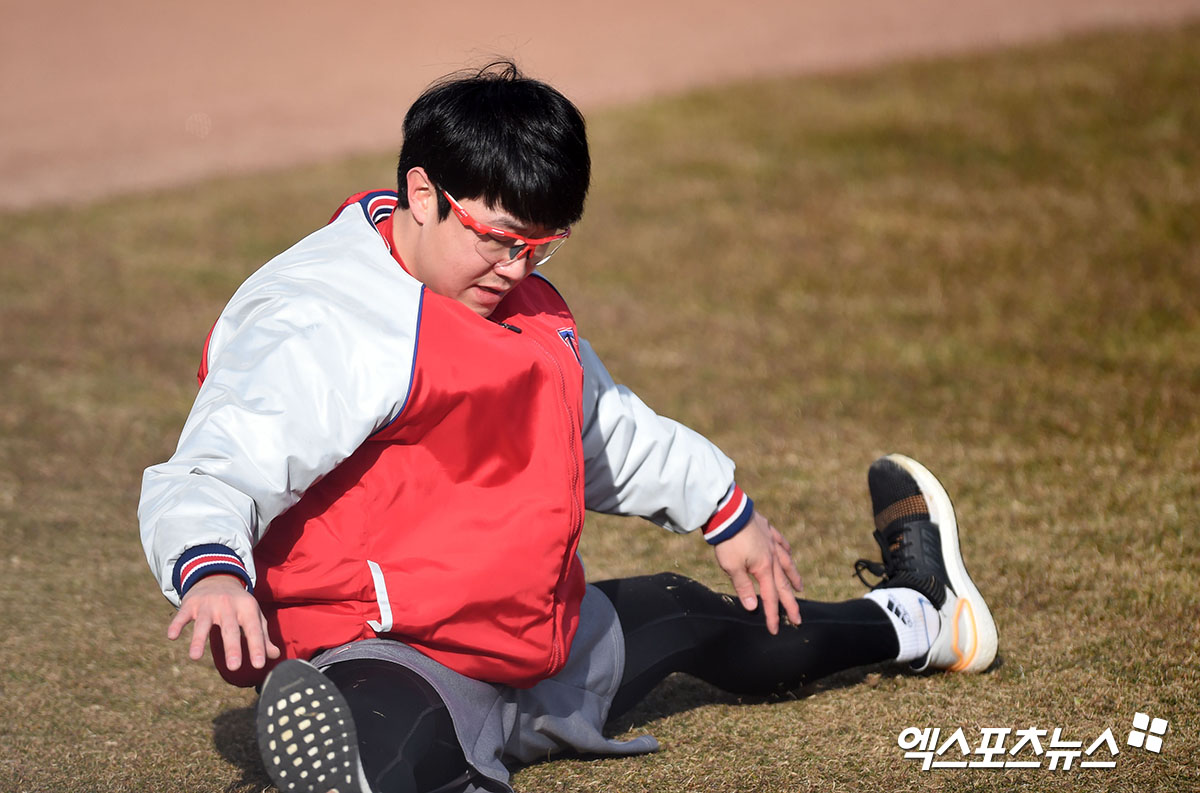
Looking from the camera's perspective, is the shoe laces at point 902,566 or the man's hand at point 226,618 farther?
the shoe laces at point 902,566

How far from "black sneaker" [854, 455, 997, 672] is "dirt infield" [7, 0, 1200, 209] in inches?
196

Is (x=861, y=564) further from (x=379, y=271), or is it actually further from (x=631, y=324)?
(x=631, y=324)

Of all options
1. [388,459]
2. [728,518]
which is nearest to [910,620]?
[728,518]

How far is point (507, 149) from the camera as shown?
1.58 metres

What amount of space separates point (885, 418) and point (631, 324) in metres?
1.24

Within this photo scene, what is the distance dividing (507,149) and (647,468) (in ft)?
1.85

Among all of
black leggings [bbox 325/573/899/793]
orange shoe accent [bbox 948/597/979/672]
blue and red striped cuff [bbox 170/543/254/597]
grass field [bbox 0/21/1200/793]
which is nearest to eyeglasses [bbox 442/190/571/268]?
blue and red striped cuff [bbox 170/543/254/597]

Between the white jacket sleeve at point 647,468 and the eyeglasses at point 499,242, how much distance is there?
0.30 metres

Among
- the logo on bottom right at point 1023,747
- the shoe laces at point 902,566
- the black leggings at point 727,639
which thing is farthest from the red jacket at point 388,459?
the shoe laces at point 902,566

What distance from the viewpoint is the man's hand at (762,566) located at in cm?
188

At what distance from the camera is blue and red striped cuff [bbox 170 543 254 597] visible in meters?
1.37

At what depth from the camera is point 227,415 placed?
1466mm

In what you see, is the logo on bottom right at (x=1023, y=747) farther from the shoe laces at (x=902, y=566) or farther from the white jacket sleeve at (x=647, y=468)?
the white jacket sleeve at (x=647, y=468)

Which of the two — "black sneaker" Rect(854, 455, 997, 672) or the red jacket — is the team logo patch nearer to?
the red jacket
